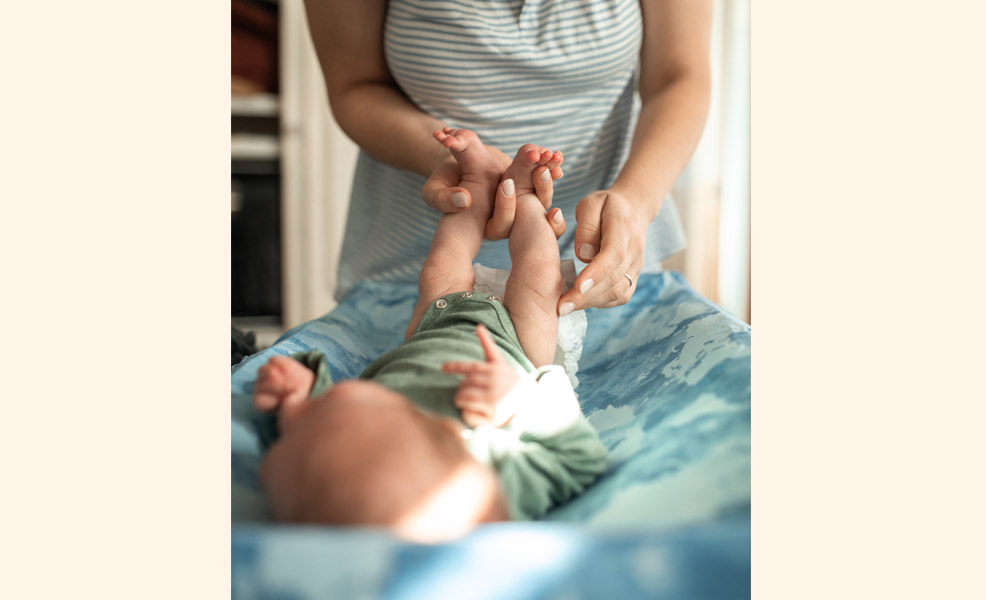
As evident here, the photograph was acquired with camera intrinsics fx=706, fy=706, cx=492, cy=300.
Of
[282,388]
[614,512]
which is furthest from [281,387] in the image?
[614,512]

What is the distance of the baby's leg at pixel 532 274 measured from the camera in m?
0.87

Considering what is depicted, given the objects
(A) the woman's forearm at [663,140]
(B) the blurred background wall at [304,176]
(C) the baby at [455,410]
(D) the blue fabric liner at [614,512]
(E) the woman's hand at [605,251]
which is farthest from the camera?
(B) the blurred background wall at [304,176]

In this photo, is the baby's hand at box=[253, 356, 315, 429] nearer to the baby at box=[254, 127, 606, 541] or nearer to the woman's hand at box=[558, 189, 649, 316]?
the baby at box=[254, 127, 606, 541]

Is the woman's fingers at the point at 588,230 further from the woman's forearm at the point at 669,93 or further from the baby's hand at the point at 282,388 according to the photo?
the baby's hand at the point at 282,388

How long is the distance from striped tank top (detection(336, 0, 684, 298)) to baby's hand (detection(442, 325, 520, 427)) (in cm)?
52

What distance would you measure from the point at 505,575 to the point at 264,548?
0.16 meters

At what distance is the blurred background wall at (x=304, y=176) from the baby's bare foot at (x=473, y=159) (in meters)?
1.74

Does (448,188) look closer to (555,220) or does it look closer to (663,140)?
(555,220)

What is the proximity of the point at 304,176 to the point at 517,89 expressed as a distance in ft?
5.42

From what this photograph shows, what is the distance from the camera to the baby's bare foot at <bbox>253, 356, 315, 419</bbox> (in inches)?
27.3

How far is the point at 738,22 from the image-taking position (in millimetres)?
2643

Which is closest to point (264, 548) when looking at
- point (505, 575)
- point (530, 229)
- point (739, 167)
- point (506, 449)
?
point (505, 575)

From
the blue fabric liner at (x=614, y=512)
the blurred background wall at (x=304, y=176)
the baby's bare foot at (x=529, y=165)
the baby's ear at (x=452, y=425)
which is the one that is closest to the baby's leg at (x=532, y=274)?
the baby's bare foot at (x=529, y=165)

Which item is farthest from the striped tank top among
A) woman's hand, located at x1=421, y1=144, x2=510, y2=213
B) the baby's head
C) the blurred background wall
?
the blurred background wall
